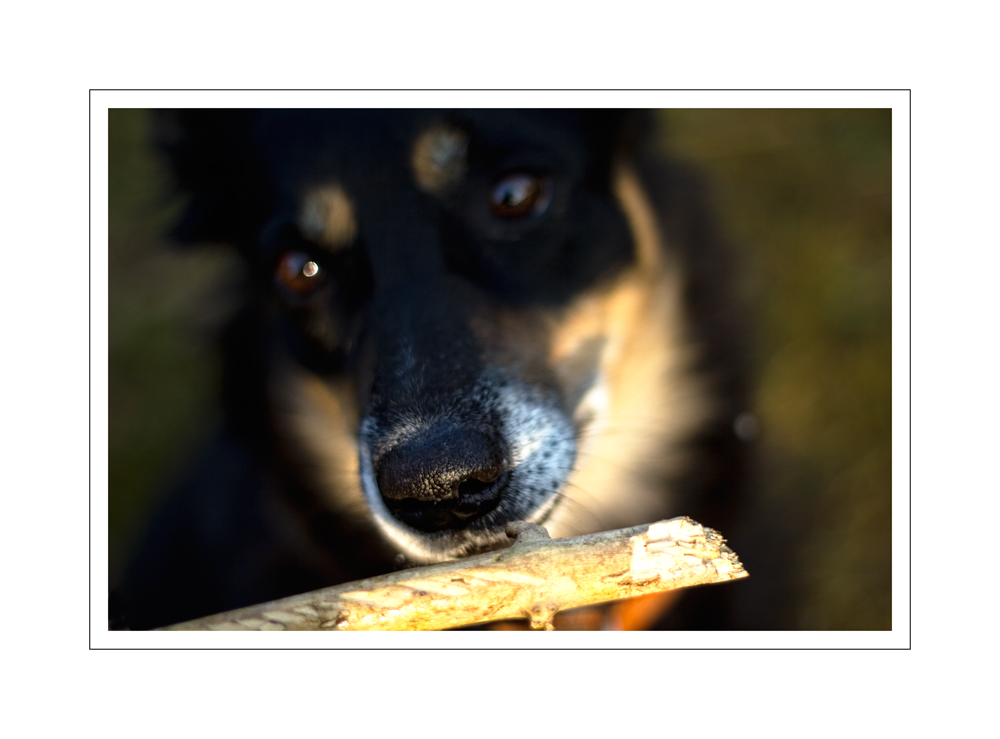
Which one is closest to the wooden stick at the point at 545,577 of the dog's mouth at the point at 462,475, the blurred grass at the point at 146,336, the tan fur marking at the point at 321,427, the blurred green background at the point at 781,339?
the dog's mouth at the point at 462,475

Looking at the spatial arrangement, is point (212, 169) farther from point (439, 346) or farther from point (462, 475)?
point (462, 475)

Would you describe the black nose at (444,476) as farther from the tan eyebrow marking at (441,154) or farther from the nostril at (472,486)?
the tan eyebrow marking at (441,154)

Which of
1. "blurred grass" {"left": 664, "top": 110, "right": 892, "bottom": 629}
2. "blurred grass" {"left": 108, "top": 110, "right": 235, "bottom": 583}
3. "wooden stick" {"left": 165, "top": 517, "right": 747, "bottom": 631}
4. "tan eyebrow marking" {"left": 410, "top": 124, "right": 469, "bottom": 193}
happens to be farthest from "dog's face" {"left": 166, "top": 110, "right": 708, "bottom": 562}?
"blurred grass" {"left": 664, "top": 110, "right": 892, "bottom": 629}

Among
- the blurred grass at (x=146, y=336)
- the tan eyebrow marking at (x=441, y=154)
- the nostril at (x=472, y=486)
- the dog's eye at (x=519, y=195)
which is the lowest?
the nostril at (x=472, y=486)

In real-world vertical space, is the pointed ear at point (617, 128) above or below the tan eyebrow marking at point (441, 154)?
above

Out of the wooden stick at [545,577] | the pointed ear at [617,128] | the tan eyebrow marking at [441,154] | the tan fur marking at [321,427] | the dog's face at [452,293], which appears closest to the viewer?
the wooden stick at [545,577]

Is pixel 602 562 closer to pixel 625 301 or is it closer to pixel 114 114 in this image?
pixel 625 301

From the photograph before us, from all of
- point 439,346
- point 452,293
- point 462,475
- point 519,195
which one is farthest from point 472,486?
point 519,195
